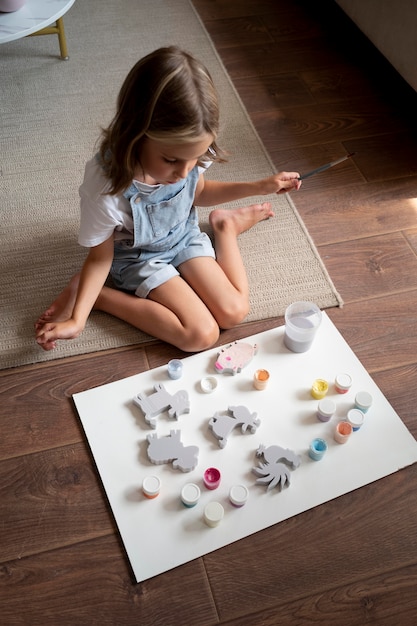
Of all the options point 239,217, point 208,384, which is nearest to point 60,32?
point 239,217

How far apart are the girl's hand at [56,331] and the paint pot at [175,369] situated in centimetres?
19

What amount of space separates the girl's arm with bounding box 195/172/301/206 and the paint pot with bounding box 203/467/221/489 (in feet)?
1.76

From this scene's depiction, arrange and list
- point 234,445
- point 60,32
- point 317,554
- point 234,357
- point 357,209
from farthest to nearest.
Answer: point 60,32, point 357,209, point 234,357, point 234,445, point 317,554

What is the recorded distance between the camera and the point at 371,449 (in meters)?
1.08

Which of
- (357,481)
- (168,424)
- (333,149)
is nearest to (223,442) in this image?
(168,424)

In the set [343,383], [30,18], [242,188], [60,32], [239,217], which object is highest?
[30,18]

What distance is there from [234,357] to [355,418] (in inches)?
9.9

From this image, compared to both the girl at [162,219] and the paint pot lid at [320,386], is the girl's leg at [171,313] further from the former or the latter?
the paint pot lid at [320,386]

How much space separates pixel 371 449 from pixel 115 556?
1.56 feet

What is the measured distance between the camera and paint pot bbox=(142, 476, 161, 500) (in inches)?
39.2

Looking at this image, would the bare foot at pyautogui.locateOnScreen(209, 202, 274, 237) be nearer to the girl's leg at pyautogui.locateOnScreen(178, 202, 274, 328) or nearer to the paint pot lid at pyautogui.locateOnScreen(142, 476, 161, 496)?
the girl's leg at pyautogui.locateOnScreen(178, 202, 274, 328)

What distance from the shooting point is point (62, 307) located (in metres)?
1.19

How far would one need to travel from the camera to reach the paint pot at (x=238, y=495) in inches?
39.1

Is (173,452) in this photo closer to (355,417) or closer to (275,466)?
(275,466)
